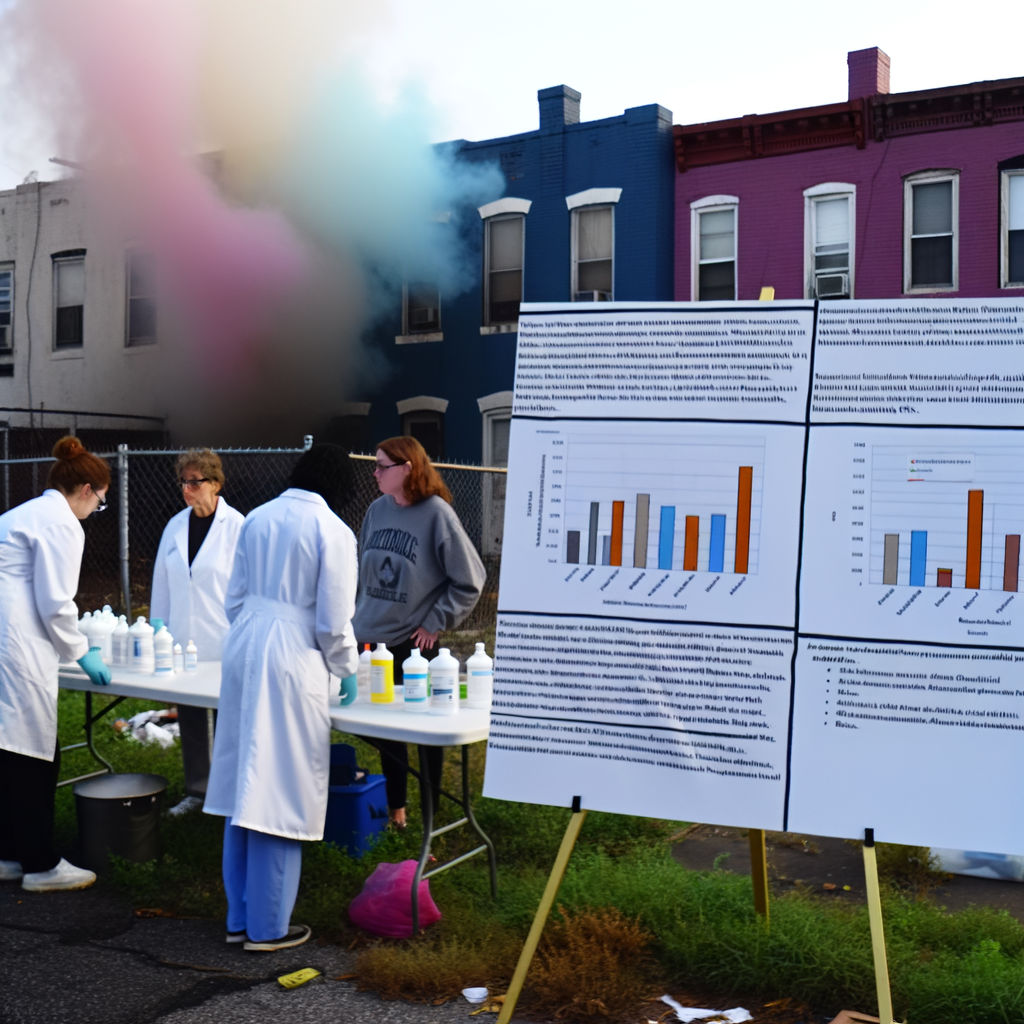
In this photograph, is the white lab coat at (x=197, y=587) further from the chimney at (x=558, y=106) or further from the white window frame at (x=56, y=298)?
the white window frame at (x=56, y=298)

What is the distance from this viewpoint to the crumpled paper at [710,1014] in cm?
414

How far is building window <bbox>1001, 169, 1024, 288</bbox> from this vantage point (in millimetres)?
17031

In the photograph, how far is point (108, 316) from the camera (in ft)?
77.2

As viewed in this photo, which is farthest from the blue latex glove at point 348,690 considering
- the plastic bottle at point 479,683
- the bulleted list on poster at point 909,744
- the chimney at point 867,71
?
the chimney at point 867,71

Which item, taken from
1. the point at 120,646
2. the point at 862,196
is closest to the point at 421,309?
the point at 862,196

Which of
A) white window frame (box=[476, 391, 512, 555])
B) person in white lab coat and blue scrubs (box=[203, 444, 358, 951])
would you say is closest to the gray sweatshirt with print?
person in white lab coat and blue scrubs (box=[203, 444, 358, 951])

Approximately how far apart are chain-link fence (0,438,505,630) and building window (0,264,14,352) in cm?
442

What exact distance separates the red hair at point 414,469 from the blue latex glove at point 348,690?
1.16m

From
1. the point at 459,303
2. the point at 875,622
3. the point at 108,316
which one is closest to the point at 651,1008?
the point at 875,622

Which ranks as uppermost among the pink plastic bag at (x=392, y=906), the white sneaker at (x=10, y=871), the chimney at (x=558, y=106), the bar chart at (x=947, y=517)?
the chimney at (x=558, y=106)

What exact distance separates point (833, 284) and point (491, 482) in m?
6.07

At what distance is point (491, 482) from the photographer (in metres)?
18.9

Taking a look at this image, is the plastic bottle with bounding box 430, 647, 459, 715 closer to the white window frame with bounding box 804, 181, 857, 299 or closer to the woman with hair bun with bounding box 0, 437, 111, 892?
the woman with hair bun with bounding box 0, 437, 111, 892

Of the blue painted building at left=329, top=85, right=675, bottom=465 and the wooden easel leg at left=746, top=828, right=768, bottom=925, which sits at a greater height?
the blue painted building at left=329, top=85, right=675, bottom=465
